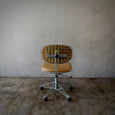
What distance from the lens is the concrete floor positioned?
6.43 feet

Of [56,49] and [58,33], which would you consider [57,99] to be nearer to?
[56,49]

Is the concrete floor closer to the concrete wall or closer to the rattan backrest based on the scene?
the concrete wall

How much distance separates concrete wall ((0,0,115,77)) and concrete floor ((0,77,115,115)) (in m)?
0.43

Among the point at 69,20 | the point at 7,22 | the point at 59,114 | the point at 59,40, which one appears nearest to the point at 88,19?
the point at 69,20

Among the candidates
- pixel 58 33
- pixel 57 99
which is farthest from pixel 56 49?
pixel 58 33

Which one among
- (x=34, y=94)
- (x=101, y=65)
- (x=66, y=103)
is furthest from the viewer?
(x=101, y=65)

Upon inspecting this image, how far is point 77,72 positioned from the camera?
3375mm

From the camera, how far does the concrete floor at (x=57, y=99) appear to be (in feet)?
6.43

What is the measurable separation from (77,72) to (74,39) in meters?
0.87

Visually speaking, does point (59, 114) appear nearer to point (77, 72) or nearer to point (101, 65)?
point (77, 72)

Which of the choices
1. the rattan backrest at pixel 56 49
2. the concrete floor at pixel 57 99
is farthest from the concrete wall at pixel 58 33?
the rattan backrest at pixel 56 49

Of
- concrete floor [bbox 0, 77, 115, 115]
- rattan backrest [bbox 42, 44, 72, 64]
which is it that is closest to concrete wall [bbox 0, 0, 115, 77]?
concrete floor [bbox 0, 77, 115, 115]

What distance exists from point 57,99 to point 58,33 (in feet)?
5.35

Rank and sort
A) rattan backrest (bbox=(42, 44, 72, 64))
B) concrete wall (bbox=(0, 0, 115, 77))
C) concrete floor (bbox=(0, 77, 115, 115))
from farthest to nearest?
concrete wall (bbox=(0, 0, 115, 77)) → rattan backrest (bbox=(42, 44, 72, 64)) → concrete floor (bbox=(0, 77, 115, 115))
